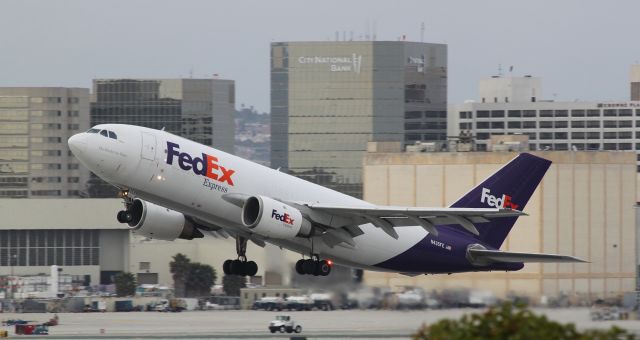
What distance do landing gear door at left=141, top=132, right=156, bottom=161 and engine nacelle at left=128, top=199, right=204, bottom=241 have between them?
5.04 m

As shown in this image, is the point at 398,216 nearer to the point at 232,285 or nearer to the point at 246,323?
the point at 246,323

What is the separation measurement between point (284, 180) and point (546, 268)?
5820cm

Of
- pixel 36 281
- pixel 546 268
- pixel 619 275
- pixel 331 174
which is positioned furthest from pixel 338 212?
pixel 331 174

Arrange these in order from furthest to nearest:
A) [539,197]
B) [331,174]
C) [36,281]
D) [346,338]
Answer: [331,174], [36,281], [539,197], [346,338]

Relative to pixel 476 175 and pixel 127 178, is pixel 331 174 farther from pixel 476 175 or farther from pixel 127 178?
pixel 127 178

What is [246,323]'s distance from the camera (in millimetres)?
80250

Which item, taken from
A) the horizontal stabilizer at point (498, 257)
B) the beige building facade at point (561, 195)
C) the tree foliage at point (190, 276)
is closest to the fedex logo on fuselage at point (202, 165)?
the horizontal stabilizer at point (498, 257)

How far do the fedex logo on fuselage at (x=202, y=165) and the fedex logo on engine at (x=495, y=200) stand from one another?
12.5 m

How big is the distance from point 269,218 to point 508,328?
23.1m

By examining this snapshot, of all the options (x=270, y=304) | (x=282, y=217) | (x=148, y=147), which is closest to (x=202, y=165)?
(x=148, y=147)

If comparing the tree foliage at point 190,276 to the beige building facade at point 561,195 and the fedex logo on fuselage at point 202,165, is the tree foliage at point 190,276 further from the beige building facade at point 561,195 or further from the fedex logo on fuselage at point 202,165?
the fedex logo on fuselage at point 202,165

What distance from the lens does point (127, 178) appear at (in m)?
49.7

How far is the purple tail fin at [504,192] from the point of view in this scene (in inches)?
2328

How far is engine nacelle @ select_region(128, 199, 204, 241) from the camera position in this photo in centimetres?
5490
